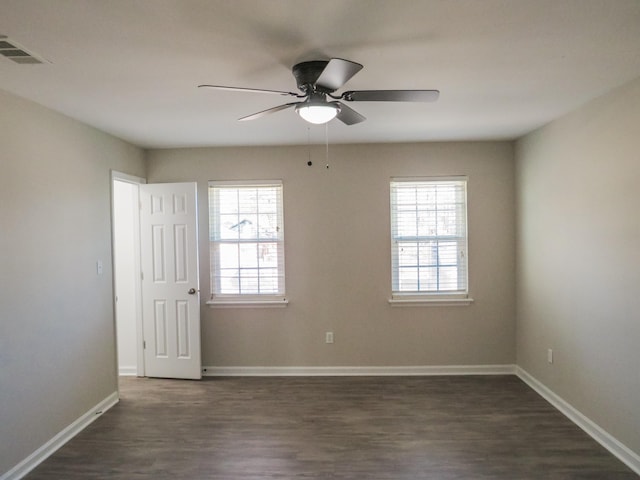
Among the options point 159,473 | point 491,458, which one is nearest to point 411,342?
point 491,458

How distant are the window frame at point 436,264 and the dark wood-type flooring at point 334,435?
0.84m

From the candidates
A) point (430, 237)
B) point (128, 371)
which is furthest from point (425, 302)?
point (128, 371)

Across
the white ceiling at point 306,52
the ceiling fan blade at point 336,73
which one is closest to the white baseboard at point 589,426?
the white ceiling at point 306,52

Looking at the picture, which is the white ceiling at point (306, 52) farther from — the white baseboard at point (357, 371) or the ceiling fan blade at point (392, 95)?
the white baseboard at point (357, 371)

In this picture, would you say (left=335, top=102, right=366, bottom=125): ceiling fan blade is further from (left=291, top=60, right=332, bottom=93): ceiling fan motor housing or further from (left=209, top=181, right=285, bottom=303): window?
(left=209, top=181, right=285, bottom=303): window

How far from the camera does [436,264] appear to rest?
13.5 ft

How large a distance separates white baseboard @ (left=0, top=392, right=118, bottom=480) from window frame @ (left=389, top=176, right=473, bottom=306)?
Answer: 294cm

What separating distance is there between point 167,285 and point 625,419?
409 cm

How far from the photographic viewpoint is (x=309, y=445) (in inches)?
107

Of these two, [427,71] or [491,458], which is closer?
[427,71]

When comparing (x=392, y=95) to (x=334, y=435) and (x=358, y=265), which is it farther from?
(x=334, y=435)

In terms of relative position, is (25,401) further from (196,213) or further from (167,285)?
(196,213)

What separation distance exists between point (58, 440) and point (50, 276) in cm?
124

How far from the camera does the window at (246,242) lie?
4.12 m
